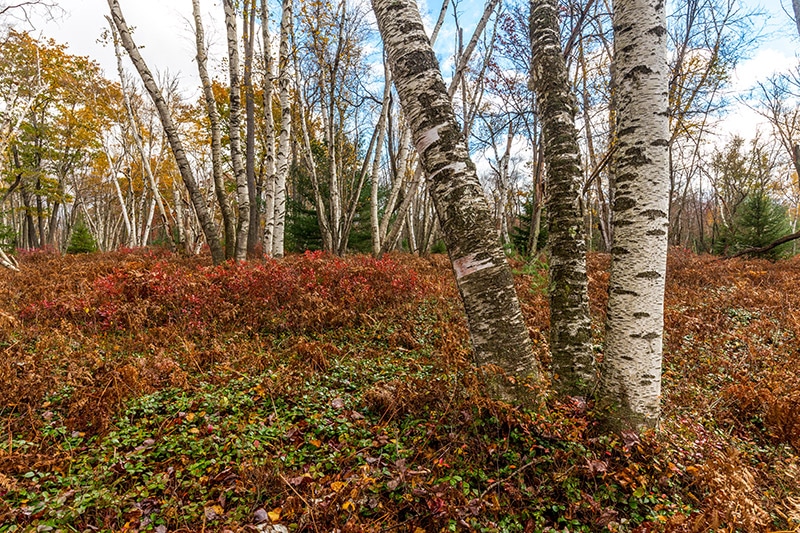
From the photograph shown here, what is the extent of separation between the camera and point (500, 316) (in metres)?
2.31

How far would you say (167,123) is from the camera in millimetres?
6660

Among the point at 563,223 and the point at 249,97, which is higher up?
the point at 249,97

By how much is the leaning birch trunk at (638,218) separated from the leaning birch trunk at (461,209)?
669 mm

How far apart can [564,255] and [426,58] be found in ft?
5.94

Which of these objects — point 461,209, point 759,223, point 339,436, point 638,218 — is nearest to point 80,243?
point 339,436

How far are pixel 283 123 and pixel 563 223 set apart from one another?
746 centimetres

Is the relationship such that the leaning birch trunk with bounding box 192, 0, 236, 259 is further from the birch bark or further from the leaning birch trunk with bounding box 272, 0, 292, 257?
the leaning birch trunk with bounding box 272, 0, 292, 257

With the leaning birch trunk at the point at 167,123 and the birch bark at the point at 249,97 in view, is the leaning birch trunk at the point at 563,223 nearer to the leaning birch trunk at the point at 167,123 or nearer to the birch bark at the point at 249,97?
the leaning birch trunk at the point at 167,123

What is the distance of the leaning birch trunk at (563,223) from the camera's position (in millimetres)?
2736

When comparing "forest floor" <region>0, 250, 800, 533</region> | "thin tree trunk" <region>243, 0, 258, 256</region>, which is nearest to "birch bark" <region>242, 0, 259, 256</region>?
"thin tree trunk" <region>243, 0, 258, 256</region>

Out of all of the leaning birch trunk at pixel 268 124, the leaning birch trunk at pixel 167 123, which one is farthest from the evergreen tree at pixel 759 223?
the leaning birch trunk at pixel 167 123

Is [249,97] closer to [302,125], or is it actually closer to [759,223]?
[302,125]

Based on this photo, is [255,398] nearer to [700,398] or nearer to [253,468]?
[253,468]

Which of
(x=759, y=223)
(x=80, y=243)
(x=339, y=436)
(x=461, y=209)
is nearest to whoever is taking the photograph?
(x=461, y=209)
